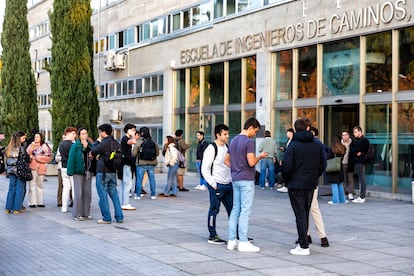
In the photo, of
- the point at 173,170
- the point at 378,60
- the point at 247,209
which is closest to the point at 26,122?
the point at 173,170

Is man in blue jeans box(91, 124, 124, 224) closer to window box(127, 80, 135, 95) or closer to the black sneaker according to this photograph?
the black sneaker

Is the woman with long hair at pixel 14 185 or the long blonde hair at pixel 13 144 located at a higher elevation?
the long blonde hair at pixel 13 144

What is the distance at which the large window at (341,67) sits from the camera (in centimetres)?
1981

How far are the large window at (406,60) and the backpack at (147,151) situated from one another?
6.64 meters

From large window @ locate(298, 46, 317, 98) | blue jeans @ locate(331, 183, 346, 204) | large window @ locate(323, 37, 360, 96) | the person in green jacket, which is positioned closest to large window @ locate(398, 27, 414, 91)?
large window @ locate(323, 37, 360, 96)

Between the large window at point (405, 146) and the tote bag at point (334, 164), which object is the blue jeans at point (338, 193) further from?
the large window at point (405, 146)

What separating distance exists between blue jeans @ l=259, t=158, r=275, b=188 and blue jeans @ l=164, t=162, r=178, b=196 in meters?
3.36

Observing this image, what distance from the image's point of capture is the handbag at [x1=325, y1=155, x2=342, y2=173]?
658 inches

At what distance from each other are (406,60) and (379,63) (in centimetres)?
99

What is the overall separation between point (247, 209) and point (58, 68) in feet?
69.5

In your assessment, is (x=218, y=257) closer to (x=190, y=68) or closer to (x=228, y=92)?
(x=228, y=92)

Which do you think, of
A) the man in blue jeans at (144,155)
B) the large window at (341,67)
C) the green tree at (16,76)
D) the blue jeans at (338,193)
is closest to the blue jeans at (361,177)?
the blue jeans at (338,193)

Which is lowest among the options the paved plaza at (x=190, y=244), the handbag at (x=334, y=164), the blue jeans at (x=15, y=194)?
the paved plaza at (x=190, y=244)

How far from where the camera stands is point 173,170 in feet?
62.2
